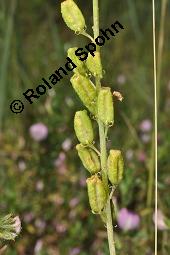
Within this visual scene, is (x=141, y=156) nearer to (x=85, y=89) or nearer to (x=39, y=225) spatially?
(x=39, y=225)

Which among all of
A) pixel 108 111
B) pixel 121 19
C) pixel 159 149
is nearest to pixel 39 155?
pixel 159 149

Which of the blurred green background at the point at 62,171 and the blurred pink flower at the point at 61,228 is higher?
the blurred green background at the point at 62,171

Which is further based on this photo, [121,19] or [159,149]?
[121,19]

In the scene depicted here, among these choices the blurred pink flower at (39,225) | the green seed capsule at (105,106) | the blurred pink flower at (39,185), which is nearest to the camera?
the green seed capsule at (105,106)

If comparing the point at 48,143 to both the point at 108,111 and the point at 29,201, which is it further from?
the point at 108,111

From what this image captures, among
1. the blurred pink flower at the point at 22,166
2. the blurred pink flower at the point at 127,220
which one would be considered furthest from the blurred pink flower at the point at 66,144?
the blurred pink flower at the point at 127,220

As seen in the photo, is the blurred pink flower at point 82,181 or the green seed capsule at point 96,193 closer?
the green seed capsule at point 96,193

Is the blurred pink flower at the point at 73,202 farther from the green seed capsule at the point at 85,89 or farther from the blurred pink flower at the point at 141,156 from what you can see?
the green seed capsule at the point at 85,89
